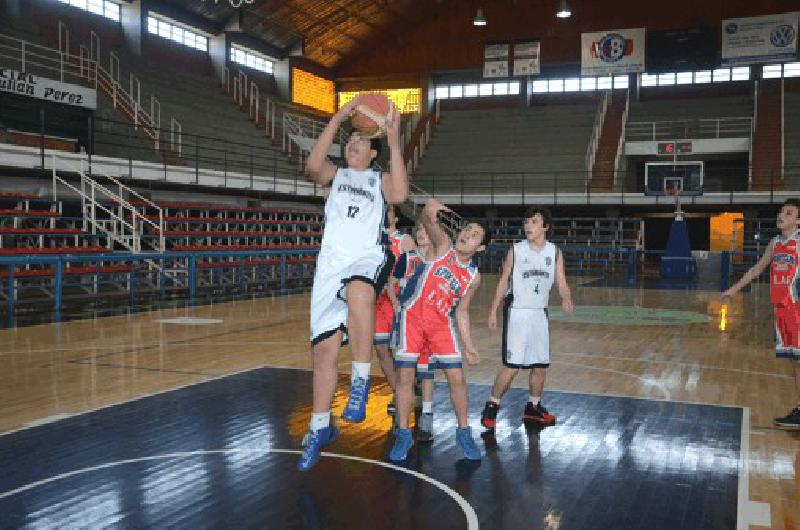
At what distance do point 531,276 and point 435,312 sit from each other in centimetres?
111

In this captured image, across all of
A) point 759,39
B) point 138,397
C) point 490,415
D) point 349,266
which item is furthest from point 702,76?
point 349,266

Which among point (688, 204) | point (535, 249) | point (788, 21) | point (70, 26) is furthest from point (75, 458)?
point (788, 21)

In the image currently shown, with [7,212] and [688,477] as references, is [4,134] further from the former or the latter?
[688,477]

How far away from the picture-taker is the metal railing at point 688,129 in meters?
28.9

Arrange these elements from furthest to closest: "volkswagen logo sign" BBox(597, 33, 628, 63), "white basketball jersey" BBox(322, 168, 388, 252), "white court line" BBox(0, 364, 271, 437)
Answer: "volkswagen logo sign" BBox(597, 33, 628, 63)
"white court line" BBox(0, 364, 271, 437)
"white basketball jersey" BBox(322, 168, 388, 252)

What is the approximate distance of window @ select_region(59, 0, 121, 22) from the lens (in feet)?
78.9

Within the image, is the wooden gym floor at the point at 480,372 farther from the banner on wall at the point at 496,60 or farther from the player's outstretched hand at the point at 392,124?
the banner on wall at the point at 496,60

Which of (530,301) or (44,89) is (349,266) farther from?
(44,89)

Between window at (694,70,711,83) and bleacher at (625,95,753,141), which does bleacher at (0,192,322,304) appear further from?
window at (694,70,711,83)

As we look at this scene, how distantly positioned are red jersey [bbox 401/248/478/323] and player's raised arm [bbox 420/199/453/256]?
60mm

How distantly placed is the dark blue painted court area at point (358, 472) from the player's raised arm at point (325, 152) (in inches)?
62.1

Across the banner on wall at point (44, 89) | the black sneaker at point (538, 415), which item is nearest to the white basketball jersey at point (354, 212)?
the black sneaker at point (538, 415)

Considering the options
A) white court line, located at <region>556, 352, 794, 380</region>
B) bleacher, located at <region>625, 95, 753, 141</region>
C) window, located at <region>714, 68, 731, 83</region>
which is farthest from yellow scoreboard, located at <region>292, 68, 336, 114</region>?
white court line, located at <region>556, 352, 794, 380</region>

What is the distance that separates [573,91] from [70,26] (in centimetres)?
2058
